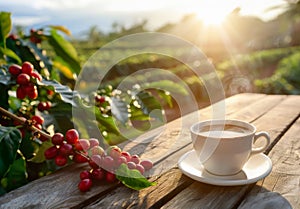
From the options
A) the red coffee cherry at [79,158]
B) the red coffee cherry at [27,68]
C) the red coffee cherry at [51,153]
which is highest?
the red coffee cherry at [27,68]

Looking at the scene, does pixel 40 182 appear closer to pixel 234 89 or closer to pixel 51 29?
pixel 51 29

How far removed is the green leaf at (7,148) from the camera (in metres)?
0.71

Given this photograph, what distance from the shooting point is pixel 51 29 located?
1.29m

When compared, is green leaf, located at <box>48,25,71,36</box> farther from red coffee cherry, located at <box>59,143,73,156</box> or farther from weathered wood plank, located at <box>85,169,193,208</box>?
weathered wood plank, located at <box>85,169,193,208</box>

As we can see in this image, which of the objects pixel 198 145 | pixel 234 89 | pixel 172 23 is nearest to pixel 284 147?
pixel 198 145

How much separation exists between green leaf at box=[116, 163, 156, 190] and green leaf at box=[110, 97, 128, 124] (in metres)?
0.30

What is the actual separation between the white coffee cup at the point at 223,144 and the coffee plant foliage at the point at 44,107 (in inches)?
10.0

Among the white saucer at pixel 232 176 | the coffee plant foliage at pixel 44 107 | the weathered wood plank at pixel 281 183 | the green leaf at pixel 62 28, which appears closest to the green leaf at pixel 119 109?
the coffee plant foliage at pixel 44 107

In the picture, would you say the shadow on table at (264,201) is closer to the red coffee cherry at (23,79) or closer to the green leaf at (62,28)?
the red coffee cherry at (23,79)

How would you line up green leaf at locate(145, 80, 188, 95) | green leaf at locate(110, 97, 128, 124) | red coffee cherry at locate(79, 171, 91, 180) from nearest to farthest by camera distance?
red coffee cherry at locate(79, 171, 91, 180)
green leaf at locate(110, 97, 128, 124)
green leaf at locate(145, 80, 188, 95)

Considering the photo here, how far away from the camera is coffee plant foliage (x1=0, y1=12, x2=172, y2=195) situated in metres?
0.81

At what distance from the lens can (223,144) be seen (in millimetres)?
672

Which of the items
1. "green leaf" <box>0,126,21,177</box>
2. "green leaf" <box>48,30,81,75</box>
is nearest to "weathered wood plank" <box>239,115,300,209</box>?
"green leaf" <box>0,126,21,177</box>

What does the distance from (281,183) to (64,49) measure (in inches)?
36.3
